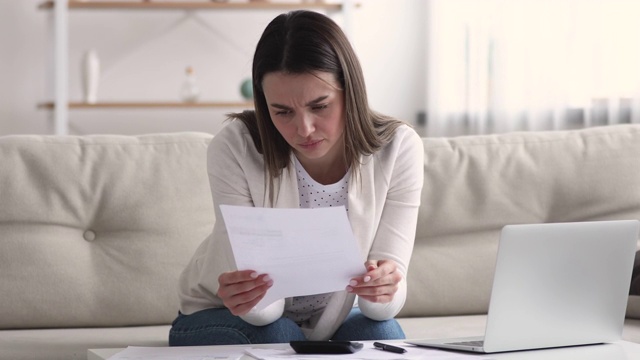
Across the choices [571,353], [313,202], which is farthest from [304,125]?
[571,353]

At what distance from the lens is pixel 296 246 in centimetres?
129

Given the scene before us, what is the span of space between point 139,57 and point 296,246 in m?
3.23

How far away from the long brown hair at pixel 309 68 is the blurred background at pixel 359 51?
7.18 ft

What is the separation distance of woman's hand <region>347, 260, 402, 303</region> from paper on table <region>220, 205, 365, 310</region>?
0.10 ft

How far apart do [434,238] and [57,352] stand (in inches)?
36.3

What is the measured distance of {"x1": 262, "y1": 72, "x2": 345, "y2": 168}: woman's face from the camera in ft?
5.24

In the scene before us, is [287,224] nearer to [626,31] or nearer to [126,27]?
[626,31]

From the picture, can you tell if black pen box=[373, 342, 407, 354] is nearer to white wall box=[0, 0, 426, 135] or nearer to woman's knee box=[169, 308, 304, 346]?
woman's knee box=[169, 308, 304, 346]

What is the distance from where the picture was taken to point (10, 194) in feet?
6.92

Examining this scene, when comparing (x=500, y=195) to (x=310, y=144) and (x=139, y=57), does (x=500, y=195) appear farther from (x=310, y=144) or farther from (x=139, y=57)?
(x=139, y=57)

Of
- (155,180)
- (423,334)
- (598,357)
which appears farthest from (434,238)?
(598,357)

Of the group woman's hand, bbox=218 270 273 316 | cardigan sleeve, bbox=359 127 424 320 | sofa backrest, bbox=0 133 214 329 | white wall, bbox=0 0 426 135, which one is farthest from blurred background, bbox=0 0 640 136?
woman's hand, bbox=218 270 273 316

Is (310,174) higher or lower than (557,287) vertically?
higher

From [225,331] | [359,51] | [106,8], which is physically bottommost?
[225,331]
